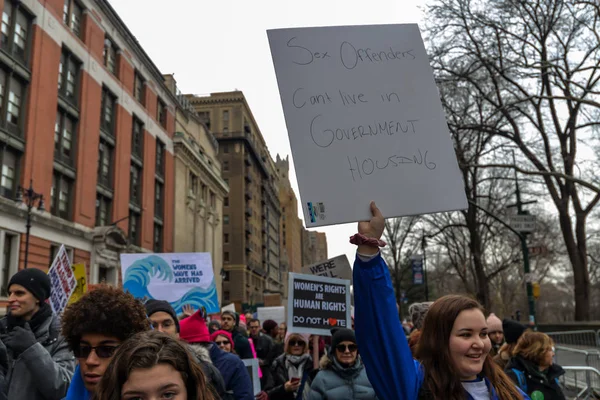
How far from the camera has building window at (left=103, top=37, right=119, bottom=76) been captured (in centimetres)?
3509

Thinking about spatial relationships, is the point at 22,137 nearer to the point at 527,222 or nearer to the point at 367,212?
the point at 527,222

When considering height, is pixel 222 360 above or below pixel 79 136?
below

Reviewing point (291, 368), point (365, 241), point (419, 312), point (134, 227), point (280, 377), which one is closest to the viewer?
point (365, 241)

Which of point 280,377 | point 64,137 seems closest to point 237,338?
point 280,377

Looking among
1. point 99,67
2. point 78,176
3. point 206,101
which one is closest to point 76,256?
point 78,176

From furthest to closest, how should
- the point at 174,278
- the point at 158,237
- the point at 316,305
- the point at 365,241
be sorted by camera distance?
the point at 158,237, the point at 174,278, the point at 316,305, the point at 365,241

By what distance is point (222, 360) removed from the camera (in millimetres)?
4703

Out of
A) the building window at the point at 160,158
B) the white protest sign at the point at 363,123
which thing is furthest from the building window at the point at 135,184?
the white protest sign at the point at 363,123

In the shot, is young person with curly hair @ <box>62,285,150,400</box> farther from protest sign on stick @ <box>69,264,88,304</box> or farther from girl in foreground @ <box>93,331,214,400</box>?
protest sign on stick @ <box>69,264,88,304</box>

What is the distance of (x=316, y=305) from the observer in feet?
22.1

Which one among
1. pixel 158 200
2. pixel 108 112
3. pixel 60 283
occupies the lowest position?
pixel 60 283

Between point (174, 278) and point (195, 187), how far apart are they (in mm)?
44482

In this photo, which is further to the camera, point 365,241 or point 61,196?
point 61,196

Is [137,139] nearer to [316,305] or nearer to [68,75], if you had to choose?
[68,75]
